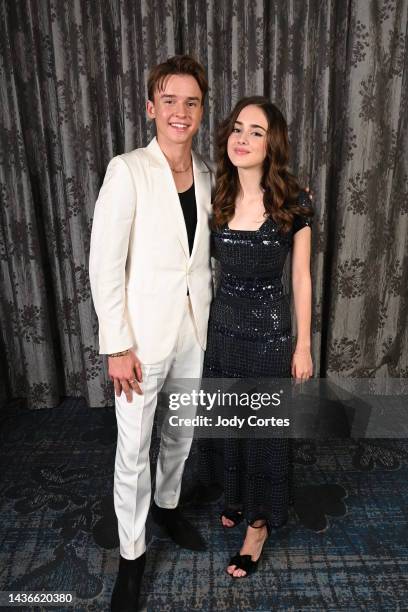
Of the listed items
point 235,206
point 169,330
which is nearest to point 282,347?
point 169,330

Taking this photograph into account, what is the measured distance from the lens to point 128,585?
1.59 m

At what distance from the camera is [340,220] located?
2.63 m

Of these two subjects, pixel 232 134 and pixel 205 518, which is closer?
pixel 232 134

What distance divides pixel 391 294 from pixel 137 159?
6.25 feet

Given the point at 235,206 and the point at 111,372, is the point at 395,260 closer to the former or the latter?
the point at 235,206

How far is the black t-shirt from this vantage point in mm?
1601

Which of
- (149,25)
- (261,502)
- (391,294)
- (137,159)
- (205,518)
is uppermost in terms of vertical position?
(149,25)

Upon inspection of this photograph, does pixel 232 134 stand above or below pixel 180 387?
above

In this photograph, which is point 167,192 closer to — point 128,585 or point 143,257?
point 143,257

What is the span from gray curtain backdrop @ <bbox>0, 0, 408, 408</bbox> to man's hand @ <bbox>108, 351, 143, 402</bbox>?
1252 mm

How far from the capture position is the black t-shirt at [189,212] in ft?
5.25

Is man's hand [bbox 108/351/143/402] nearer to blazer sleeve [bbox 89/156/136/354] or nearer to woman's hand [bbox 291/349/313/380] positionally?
blazer sleeve [bbox 89/156/136/354]

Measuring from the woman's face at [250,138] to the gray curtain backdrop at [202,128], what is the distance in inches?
41.3
